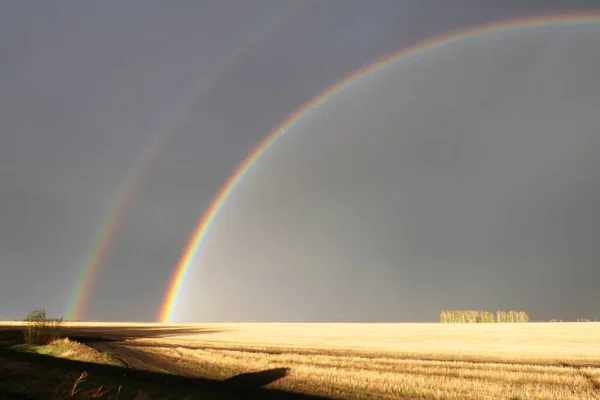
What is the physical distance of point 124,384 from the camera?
24922mm

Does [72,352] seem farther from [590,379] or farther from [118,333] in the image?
[118,333]

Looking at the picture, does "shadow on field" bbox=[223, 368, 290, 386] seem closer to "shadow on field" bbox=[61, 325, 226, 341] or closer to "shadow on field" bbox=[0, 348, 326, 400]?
"shadow on field" bbox=[0, 348, 326, 400]

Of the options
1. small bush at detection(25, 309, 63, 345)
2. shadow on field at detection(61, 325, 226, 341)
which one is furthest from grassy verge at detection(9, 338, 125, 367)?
shadow on field at detection(61, 325, 226, 341)

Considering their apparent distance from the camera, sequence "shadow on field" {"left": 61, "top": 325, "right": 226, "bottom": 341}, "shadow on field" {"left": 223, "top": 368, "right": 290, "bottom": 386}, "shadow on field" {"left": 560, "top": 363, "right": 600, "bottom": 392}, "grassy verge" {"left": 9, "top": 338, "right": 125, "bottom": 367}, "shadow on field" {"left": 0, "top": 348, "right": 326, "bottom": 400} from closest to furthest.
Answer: "shadow on field" {"left": 0, "top": 348, "right": 326, "bottom": 400} → "shadow on field" {"left": 560, "top": 363, "right": 600, "bottom": 392} → "shadow on field" {"left": 223, "top": 368, "right": 290, "bottom": 386} → "grassy verge" {"left": 9, "top": 338, "right": 125, "bottom": 367} → "shadow on field" {"left": 61, "top": 325, "right": 226, "bottom": 341}

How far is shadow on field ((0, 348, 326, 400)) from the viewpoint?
20.6m

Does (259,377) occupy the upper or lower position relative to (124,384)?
upper

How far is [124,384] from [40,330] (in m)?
42.1

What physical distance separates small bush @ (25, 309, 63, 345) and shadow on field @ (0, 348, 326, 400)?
83.4 ft

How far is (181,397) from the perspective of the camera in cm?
2112

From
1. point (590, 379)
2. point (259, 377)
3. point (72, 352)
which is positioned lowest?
point (259, 377)

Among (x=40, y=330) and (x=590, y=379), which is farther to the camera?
(x=40, y=330)

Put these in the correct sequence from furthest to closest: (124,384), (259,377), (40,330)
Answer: (40,330) → (259,377) → (124,384)

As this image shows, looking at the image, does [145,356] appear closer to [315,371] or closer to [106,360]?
[106,360]

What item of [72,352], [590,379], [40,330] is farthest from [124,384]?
[40,330]
